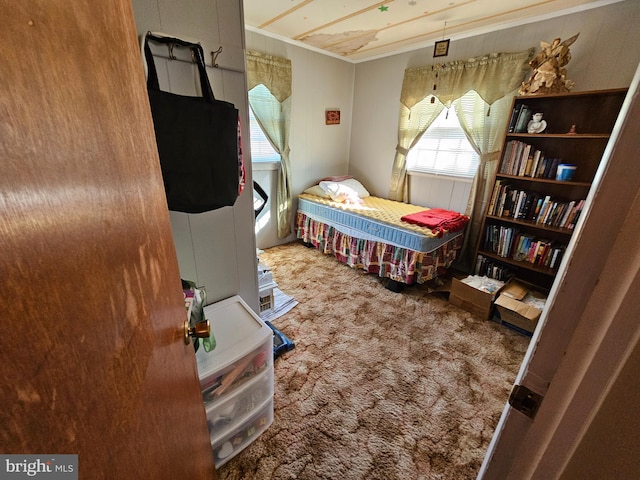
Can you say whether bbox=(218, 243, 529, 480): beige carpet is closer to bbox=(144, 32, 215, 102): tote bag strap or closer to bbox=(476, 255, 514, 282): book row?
bbox=(476, 255, 514, 282): book row

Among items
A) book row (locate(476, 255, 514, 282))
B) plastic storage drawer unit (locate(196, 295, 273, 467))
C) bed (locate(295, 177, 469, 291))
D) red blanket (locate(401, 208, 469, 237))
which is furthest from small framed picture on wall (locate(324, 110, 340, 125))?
plastic storage drawer unit (locate(196, 295, 273, 467))

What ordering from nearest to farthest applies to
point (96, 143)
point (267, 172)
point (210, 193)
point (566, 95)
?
1. point (96, 143)
2. point (210, 193)
3. point (566, 95)
4. point (267, 172)

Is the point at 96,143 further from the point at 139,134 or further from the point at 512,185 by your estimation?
the point at 512,185

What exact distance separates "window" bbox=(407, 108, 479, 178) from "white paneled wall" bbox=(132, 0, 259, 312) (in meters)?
2.42

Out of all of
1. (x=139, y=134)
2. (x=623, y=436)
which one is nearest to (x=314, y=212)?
(x=139, y=134)

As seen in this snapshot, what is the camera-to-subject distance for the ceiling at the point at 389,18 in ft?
6.68

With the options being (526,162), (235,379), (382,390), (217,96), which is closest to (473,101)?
(526,162)

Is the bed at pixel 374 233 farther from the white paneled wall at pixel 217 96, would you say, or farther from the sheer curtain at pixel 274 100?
the white paneled wall at pixel 217 96

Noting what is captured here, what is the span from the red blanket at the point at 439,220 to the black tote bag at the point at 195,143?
74.5 inches

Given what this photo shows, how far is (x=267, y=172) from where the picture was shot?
3215mm

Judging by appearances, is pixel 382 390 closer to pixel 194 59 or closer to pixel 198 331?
pixel 198 331

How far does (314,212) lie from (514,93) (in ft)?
7.27

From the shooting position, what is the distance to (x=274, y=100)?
295 cm

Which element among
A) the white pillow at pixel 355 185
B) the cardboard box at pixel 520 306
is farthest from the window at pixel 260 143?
the cardboard box at pixel 520 306
